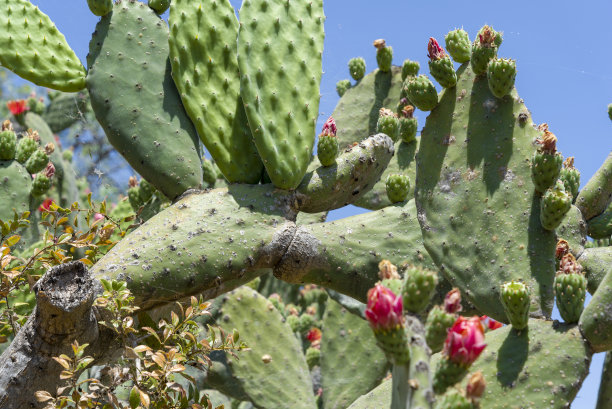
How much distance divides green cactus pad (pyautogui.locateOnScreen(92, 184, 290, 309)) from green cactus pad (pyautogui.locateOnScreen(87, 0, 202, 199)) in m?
0.18

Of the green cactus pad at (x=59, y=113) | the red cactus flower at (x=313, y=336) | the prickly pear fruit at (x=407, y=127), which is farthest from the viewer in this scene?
the green cactus pad at (x=59, y=113)

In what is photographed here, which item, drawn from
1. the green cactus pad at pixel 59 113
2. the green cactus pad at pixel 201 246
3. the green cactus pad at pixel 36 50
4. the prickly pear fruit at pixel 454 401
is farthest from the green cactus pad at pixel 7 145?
the green cactus pad at pixel 59 113

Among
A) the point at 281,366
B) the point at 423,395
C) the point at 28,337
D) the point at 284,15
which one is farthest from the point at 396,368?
the point at 281,366

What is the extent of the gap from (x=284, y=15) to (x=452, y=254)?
114 cm


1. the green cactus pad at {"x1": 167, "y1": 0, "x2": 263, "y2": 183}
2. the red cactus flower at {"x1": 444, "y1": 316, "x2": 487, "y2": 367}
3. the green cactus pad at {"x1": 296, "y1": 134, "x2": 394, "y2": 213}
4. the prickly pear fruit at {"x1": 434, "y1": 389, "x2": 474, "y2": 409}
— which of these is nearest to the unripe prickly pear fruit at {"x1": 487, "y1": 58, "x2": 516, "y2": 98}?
the green cactus pad at {"x1": 296, "y1": 134, "x2": 394, "y2": 213}

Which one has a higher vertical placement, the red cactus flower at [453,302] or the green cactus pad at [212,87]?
the green cactus pad at [212,87]

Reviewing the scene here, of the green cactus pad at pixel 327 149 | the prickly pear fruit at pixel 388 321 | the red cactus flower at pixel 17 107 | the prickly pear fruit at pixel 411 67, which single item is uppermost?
the prickly pear fruit at pixel 411 67

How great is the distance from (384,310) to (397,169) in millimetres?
2203

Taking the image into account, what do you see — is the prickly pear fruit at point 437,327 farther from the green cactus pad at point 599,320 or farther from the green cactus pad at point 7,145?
the green cactus pad at point 7,145

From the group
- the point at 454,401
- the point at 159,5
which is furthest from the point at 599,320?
the point at 159,5

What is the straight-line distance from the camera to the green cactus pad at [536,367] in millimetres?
1752

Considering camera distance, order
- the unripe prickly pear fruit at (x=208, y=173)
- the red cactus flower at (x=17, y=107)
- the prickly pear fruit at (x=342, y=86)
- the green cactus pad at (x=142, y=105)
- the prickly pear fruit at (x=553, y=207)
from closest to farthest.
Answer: the prickly pear fruit at (x=553, y=207)
the green cactus pad at (x=142, y=105)
the unripe prickly pear fruit at (x=208, y=173)
the prickly pear fruit at (x=342, y=86)
the red cactus flower at (x=17, y=107)

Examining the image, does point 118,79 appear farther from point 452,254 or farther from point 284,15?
point 452,254

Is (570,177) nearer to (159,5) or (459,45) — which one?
(459,45)
